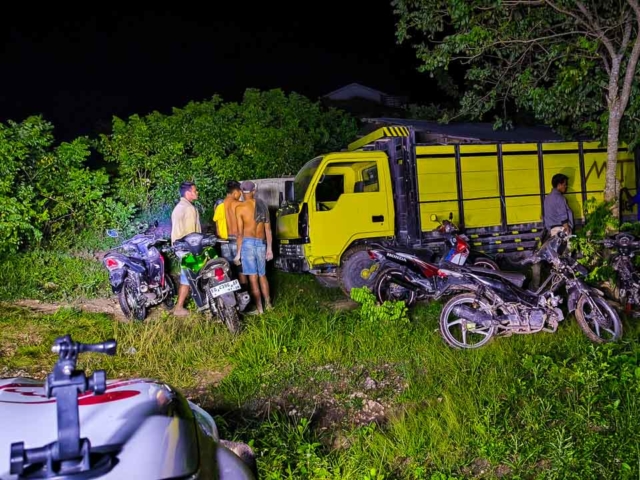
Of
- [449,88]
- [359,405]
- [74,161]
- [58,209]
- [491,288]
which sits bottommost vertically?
[359,405]

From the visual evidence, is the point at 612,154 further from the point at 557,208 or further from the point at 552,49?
the point at 552,49

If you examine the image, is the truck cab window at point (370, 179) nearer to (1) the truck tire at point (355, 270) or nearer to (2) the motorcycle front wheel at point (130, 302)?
(1) the truck tire at point (355, 270)

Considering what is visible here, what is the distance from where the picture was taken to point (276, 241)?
9.29 m

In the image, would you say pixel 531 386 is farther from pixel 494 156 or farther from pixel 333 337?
pixel 494 156

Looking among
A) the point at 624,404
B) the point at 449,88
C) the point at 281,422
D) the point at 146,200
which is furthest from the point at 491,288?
the point at 449,88

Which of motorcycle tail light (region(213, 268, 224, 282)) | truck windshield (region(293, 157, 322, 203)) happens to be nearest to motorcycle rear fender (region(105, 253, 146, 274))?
motorcycle tail light (region(213, 268, 224, 282))

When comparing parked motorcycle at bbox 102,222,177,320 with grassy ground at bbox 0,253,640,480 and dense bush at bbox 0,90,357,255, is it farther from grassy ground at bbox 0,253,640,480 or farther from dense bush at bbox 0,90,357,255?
dense bush at bbox 0,90,357,255

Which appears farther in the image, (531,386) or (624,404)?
(531,386)

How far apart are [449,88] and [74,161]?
477 inches

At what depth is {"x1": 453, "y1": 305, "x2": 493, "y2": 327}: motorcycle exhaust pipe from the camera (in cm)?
574

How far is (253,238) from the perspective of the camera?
7.24 meters

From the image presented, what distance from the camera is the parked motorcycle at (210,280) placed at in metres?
6.30

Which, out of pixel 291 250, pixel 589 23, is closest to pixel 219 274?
pixel 291 250

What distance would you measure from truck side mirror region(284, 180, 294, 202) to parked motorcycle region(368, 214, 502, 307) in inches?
82.9
